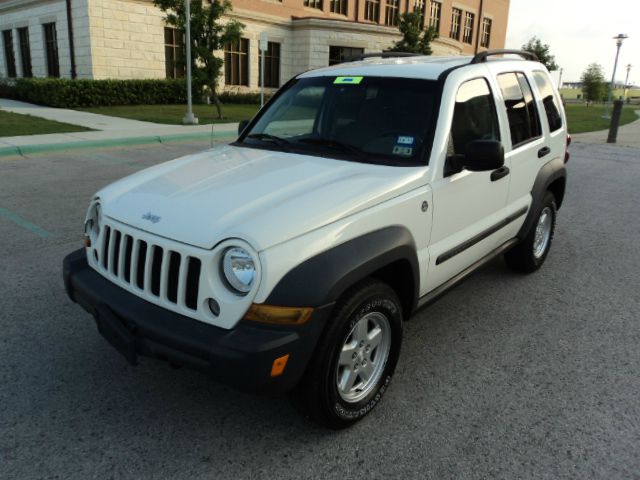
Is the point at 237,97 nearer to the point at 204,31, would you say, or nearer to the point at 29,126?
the point at 204,31

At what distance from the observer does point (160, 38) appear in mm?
26469

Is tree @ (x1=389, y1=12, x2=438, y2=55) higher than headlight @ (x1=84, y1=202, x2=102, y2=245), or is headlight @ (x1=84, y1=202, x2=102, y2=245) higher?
tree @ (x1=389, y1=12, x2=438, y2=55)

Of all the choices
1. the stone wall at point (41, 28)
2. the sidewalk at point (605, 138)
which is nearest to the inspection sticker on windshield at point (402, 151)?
the sidewalk at point (605, 138)

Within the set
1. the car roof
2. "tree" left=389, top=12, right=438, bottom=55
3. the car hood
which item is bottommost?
the car hood

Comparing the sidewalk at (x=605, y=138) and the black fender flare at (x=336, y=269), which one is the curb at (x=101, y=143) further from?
the sidewalk at (x=605, y=138)

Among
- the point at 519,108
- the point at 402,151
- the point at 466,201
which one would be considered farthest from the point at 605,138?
the point at 402,151

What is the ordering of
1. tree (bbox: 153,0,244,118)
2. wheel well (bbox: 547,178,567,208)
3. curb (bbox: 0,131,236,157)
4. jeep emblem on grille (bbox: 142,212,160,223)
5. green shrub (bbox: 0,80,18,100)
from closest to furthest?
jeep emblem on grille (bbox: 142,212,160,223) < wheel well (bbox: 547,178,567,208) < curb (bbox: 0,131,236,157) < tree (bbox: 153,0,244,118) < green shrub (bbox: 0,80,18,100)

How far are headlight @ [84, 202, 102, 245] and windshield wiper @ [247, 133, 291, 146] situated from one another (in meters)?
1.28

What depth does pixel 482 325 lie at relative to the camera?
13.4 feet

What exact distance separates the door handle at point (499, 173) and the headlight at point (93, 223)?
8.39 ft

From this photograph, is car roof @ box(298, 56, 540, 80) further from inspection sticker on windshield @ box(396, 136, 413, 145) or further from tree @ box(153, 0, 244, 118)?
tree @ box(153, 0, 244, 118)

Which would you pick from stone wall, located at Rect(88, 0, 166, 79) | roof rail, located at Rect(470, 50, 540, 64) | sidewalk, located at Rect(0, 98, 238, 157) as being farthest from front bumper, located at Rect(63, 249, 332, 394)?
stone wall, located at Rect(88, 0, 166, 79)

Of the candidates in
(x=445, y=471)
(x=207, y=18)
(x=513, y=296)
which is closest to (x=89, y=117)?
(x=207, y=18)

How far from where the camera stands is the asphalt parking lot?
2588 millimetres
